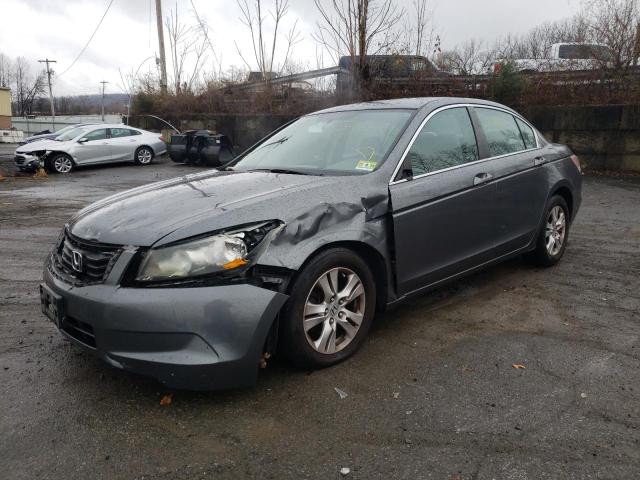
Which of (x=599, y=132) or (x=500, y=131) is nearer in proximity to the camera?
(x=500, y=131)

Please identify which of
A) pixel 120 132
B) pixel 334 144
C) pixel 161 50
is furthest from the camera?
pixel 161 50

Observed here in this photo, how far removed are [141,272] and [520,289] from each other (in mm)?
3282

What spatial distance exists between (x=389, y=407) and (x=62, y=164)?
640 inches

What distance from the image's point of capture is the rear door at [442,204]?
344 cm

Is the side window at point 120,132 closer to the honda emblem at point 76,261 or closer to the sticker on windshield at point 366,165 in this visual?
the sticker on windshield at point 366,165

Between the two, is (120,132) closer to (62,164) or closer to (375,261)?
(62,164)

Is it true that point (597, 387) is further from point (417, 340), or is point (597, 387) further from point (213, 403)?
point (213, 403)

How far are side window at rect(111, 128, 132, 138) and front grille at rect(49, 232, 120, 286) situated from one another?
631 inches

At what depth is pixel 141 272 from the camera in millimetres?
2602

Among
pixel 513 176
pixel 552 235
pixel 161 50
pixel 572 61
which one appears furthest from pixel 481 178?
pixel 161 50

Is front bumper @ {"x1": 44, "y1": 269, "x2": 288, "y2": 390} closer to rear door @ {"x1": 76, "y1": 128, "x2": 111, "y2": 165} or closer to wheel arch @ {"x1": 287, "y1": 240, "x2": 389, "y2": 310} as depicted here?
wheel arch @ {"x1": 287, "y1": 240, "x2": 389, "y2": 310}

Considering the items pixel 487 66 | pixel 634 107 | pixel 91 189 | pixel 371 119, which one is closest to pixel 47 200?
pixel 91 189

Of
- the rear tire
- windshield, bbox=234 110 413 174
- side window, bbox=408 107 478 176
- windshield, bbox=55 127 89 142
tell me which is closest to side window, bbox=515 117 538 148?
the rear tire

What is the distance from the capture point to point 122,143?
58.2 ft
